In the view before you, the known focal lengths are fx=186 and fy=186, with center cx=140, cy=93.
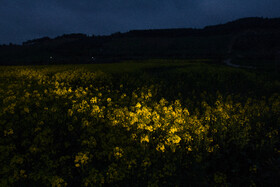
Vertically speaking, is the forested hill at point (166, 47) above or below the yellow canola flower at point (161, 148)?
above

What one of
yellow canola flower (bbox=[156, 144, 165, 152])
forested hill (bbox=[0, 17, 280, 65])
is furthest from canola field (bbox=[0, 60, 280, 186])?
forested hill (bbox=[0, 17, 280, 65])

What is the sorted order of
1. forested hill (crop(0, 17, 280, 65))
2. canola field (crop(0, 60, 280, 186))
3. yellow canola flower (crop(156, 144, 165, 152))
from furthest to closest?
forested hill (crop(0, 17, 280, 65)), yellow canola flower (crop(156, 144, 165, 152)), canola field (crop(0, 60, 280, 186))

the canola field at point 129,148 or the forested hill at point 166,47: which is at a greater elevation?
the forested hill at point 166,47

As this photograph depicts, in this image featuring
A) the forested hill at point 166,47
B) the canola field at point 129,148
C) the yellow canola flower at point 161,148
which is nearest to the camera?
the canola field at point 129,148

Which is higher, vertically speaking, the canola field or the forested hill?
the forested hill

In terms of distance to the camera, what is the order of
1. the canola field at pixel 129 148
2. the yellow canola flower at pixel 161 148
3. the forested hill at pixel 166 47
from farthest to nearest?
the forested hill at pixel 166 47, the yellow canola flower at pixel 161 148, the canola field at pixel 129 148

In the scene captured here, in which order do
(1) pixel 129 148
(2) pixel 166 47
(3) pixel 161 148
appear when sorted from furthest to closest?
(2) pixel 166 47
(1) pixel 129 148
(3) pixel 161 148

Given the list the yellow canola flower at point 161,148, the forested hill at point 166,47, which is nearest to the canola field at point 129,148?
the yellow canola flower at point 161,148

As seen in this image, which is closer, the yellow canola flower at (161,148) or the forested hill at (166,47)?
the yellow canola flower at (161,148)

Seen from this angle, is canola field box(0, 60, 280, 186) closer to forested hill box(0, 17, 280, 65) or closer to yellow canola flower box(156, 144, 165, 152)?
yellow canola flower box(156, 144, 165, 152)

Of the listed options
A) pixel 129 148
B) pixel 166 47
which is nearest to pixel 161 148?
pixel 129 148

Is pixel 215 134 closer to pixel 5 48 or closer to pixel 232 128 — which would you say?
pixel 232 128

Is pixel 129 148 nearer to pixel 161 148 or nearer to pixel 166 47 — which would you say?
pixel 161 148

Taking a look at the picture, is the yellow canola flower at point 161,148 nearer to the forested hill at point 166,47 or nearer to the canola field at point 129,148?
the canola field at point 129,148
